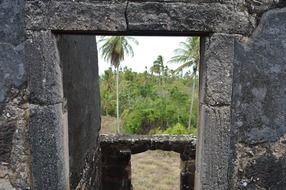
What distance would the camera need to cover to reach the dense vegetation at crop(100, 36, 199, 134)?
12438 mm

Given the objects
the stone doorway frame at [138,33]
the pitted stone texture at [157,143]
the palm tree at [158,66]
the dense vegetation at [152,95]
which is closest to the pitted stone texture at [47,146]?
the stone doorway frame at [138,33]

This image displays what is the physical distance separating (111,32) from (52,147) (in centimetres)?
86

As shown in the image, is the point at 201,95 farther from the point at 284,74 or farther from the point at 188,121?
the point at 188,121

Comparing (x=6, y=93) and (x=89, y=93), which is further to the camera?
(x=89, y=93)

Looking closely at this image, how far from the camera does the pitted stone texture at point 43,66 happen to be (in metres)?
2.38

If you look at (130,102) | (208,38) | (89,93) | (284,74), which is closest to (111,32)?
(208,38)

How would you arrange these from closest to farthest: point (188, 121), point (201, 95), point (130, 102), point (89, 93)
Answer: point (201, 95) → point (89, 93) → point (188, 121) → point (130, 102)

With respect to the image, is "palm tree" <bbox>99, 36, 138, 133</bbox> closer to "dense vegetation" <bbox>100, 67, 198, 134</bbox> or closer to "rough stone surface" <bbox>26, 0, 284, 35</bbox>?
"dense vegetation" <bbox>100, 67, 198, 134</bbox>

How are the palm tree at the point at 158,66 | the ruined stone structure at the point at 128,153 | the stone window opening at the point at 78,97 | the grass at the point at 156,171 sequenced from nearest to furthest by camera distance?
the stone window opening at the point at 78,97 < the ruined stone structure at the point at 128,153 < the grass at the point at 156,171 < the palm tree at the point at 158,66

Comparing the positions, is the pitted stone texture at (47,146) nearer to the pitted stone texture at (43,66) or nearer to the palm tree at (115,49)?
the pitted stone texture at (43,66)

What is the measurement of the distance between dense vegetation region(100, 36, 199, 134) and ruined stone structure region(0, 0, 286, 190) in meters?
9.36

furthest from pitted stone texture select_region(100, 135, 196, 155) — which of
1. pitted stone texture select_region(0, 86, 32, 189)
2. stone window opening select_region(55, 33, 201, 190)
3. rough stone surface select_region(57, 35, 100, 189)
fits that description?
pitted stone texture select_region(0, 86, 32, 189)

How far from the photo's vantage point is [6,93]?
2.46 m

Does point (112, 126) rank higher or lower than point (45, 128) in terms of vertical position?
lower
